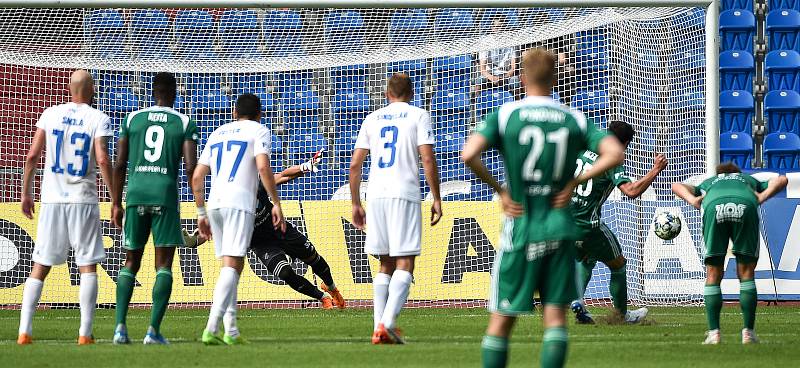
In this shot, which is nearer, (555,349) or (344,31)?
(555,349)

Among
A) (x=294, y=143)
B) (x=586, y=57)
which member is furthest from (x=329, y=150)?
(x=586, y=57)

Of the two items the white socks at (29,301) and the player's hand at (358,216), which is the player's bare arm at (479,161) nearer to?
the player's hand at (358,216)

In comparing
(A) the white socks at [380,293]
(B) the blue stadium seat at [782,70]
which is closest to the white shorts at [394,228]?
(A) the white socks at [380,293]

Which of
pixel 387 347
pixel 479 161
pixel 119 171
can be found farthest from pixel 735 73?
pixel 479 161

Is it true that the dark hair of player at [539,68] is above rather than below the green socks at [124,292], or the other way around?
above

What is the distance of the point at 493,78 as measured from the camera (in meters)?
16.6

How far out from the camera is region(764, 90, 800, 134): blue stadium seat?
19625 mm

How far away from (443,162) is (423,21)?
2.25 m

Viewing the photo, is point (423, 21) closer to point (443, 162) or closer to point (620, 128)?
point (443, 162)

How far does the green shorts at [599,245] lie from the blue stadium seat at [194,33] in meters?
6.62

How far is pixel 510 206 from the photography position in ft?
19.8

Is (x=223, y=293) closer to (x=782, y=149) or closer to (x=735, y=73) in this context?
(x=782, y=149)

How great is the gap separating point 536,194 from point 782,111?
1472 cm

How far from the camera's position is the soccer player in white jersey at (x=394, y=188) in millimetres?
9281
